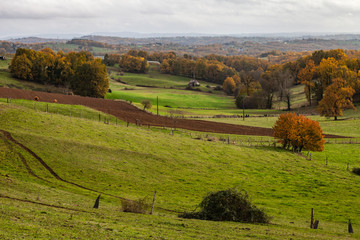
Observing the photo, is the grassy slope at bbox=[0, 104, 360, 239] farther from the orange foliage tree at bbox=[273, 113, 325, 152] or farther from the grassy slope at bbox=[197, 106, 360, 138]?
the grassy slope at bbox=[197, 106, 360, 138]

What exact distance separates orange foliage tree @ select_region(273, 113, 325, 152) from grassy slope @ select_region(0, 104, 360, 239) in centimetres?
440

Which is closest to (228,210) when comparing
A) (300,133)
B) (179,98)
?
(300,133)

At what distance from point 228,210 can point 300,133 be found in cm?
4725

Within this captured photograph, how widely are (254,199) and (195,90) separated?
149456mm

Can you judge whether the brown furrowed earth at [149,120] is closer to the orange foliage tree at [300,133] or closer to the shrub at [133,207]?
the orange foliage tree at [300,133]

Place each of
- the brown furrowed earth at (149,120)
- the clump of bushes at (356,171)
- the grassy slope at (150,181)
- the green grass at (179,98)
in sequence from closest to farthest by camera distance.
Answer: the grassy slope at (150,181)
the clump of bushes at (356,171)
the brown furrowed earth at (149,120)
the green grass at (179,98)

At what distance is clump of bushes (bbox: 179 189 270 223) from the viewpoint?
2992cm

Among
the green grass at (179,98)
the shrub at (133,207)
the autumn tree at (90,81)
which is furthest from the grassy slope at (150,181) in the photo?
the green grass at (179,98)

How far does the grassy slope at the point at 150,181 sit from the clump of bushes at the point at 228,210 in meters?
1.54

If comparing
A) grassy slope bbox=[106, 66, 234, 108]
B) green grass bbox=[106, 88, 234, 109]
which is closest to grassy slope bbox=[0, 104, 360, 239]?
green grass bbox=[106, 88, 234, 109]

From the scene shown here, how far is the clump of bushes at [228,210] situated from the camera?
98.2 feet

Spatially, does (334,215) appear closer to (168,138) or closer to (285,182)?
(285,182)

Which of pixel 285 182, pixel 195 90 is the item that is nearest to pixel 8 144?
pixel 285 182

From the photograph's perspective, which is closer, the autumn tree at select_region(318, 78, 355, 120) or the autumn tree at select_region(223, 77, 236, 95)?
the autumn tree at select_region(318, 78, 355, 120)
